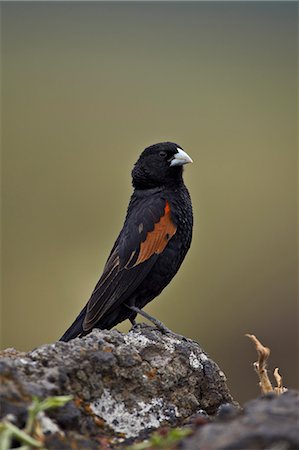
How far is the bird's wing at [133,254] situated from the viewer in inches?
256

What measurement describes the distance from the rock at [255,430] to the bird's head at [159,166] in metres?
4.11

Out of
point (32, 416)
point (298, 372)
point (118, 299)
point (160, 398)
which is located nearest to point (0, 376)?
point (32, 416)

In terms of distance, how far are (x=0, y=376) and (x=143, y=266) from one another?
3.35 m

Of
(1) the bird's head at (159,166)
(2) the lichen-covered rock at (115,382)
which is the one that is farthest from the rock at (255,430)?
(1) the bird's head at (159,166)

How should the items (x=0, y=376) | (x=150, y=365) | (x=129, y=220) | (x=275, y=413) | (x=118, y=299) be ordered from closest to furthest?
(x=275, y=413), (x=0, y=376), (x=150, y=365), (x=118, y=299), (x=129, y=220)

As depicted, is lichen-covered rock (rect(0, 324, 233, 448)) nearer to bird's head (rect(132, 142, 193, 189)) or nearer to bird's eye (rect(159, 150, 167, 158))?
bird's head (rect(132, 142, 193, 189))

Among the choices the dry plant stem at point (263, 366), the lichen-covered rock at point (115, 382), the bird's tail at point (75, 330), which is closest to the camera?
the lichen-covered rock at point (115, 382)

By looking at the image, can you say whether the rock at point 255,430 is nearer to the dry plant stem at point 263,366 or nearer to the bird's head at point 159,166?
the dry plant stem at point 263,366

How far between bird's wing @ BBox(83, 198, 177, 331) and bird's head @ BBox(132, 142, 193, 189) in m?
0.31

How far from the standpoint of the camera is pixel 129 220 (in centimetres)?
697

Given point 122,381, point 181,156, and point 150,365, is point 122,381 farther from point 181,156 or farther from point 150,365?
point 181,156

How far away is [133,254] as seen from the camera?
22.1 feet

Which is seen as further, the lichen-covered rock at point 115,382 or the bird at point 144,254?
the bird at point 144,254

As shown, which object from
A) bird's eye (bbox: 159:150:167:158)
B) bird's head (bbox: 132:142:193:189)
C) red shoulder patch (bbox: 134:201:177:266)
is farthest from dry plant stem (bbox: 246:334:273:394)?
bird's eye (bbox: 159:150:167:158)
